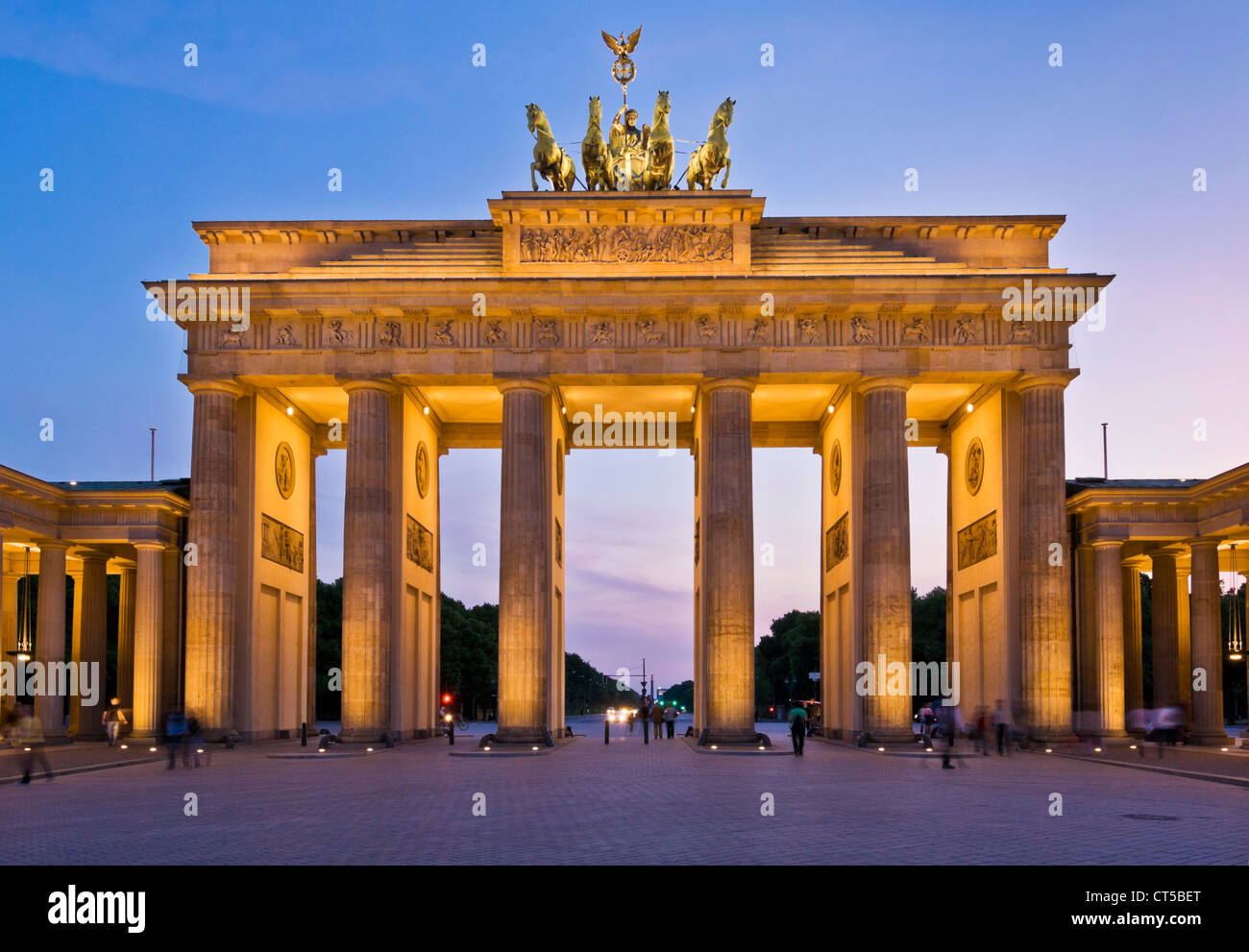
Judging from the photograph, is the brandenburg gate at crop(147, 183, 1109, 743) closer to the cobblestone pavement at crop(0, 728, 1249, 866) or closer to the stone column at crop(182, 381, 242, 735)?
the stone column at crop(182, 381, 242, 735)

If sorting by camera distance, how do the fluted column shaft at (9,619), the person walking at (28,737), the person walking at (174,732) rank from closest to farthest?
the person walking at (28,737), the person walking at (174,732), the fluted column shaft at (9,619)

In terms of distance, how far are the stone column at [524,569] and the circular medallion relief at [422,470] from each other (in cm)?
683

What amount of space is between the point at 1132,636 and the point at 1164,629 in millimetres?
3137

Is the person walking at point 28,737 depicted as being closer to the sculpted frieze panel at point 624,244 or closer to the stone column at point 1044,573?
the sculpted frieze panel at point 624,244

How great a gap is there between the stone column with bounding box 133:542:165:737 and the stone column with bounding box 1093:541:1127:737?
33.6 m

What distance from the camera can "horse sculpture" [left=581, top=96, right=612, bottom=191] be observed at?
44.0m

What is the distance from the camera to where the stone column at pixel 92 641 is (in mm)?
49688

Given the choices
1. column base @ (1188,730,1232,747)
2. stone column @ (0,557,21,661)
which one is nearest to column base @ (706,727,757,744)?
column base @ (1188,730,1232,747)

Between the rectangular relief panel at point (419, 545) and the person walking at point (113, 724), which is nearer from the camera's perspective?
the person walking at point (113, 724)

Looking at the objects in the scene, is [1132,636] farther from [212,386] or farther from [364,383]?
[212,386]

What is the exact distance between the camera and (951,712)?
3484 cm

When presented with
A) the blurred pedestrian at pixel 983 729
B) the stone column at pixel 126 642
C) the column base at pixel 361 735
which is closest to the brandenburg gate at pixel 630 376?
the column base at pixel 361 735

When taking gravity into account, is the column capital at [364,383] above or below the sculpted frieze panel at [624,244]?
below

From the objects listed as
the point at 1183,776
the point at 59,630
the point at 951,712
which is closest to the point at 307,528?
the point at 59,630
